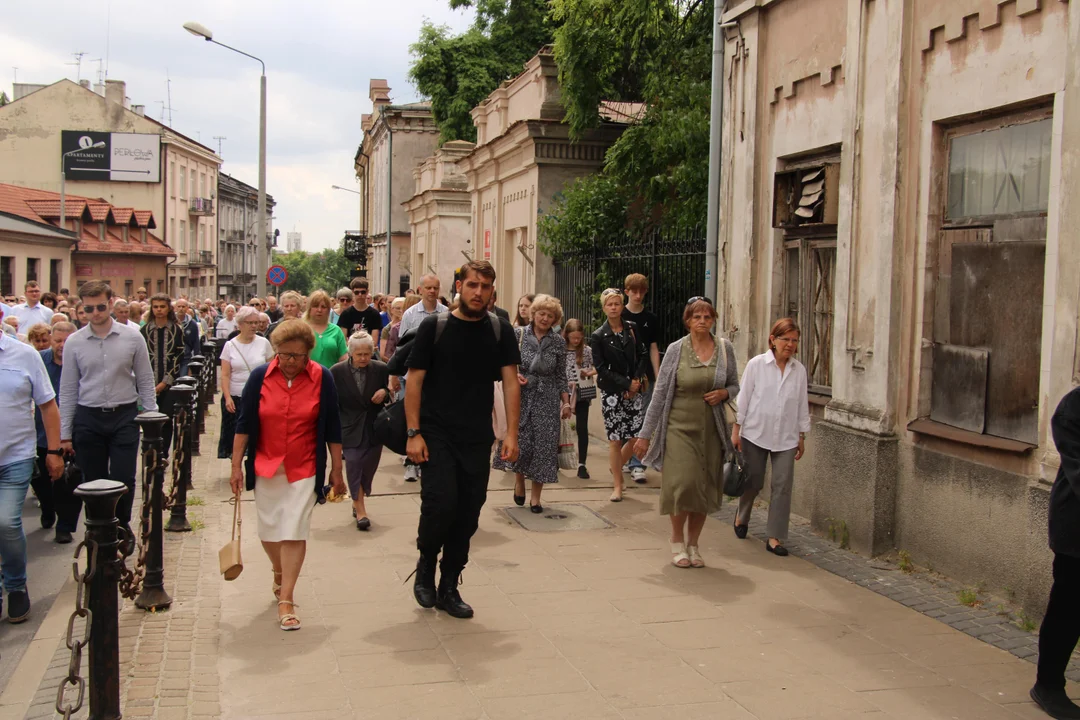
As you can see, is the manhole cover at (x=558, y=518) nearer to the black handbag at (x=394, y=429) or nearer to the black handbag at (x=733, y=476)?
the black handbag at (x=733, y=476)

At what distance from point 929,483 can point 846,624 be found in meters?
1.58

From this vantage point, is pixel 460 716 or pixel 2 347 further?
pixel 2 347

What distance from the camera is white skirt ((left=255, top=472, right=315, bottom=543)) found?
616cm

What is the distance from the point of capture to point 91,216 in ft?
171

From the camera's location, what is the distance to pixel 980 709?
16.6ft

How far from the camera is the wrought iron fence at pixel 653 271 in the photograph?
12.4 metres

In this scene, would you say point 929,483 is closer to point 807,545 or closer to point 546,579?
point 807,545

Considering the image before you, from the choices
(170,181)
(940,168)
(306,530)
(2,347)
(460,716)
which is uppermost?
(170,181)

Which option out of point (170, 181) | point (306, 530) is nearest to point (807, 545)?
point (306, 530)

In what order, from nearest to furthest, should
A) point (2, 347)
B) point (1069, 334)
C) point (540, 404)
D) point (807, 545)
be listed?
point (1069, 334)
point (2, 347)
point (807, 545)
point (540, 404)

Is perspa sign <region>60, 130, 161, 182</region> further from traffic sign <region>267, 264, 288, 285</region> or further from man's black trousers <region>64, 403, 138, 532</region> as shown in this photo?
man's black trousers <region>64, 403, 138, 532</region>

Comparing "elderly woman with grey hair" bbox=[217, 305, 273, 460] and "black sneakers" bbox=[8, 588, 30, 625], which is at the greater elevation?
"elderly woman with grey hair" bbox=[217, 305, 273, 460]

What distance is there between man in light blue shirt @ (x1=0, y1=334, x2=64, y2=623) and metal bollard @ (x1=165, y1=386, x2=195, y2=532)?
5.15ft

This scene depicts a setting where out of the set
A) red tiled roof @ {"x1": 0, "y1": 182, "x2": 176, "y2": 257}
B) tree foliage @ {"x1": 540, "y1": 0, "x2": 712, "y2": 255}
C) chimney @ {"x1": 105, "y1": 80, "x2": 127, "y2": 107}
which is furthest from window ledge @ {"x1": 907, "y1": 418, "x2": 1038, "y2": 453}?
chimney @ {"x1": 105, "y1": 80, "x2": 127, "y2": 107}
